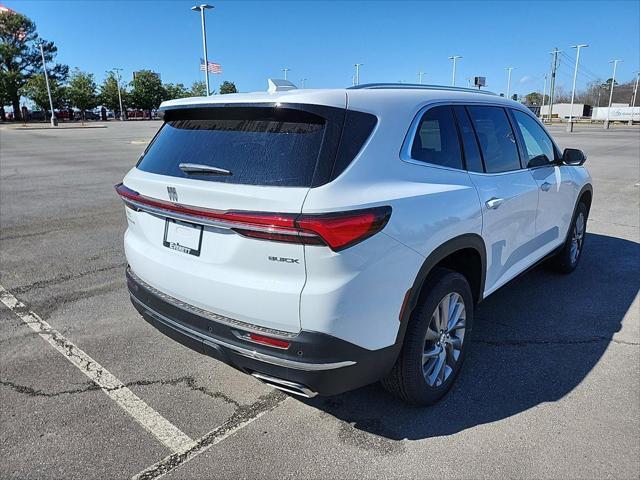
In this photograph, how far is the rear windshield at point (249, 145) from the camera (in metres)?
2.27

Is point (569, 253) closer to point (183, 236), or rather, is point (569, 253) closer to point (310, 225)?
point (310, 225)

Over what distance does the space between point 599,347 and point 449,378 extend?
57.6 inches

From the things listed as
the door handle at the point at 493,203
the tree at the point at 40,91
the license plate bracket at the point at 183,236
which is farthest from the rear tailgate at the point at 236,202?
the tree at the point at 40,91

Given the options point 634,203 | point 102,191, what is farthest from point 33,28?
point 634,203

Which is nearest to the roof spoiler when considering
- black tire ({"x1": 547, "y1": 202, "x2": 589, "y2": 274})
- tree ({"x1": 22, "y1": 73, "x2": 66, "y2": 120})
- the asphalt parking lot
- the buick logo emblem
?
the buick logo emblem

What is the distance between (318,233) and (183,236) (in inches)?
34.4

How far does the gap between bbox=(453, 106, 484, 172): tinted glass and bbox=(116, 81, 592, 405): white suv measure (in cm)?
1

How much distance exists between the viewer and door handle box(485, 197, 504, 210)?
3.14 m

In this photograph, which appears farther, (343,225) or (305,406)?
(305,406)

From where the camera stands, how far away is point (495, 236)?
130 inches

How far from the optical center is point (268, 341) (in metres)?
2.30

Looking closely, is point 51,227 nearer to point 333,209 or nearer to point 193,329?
point 193,329

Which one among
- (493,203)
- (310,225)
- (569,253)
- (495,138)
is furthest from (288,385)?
(569,253)

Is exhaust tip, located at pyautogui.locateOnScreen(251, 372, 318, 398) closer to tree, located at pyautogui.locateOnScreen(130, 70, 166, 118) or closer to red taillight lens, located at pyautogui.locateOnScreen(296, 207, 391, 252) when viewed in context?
red taillight lens, located at pyautogui.locateOnScreen(296, 207, 391, 252)
